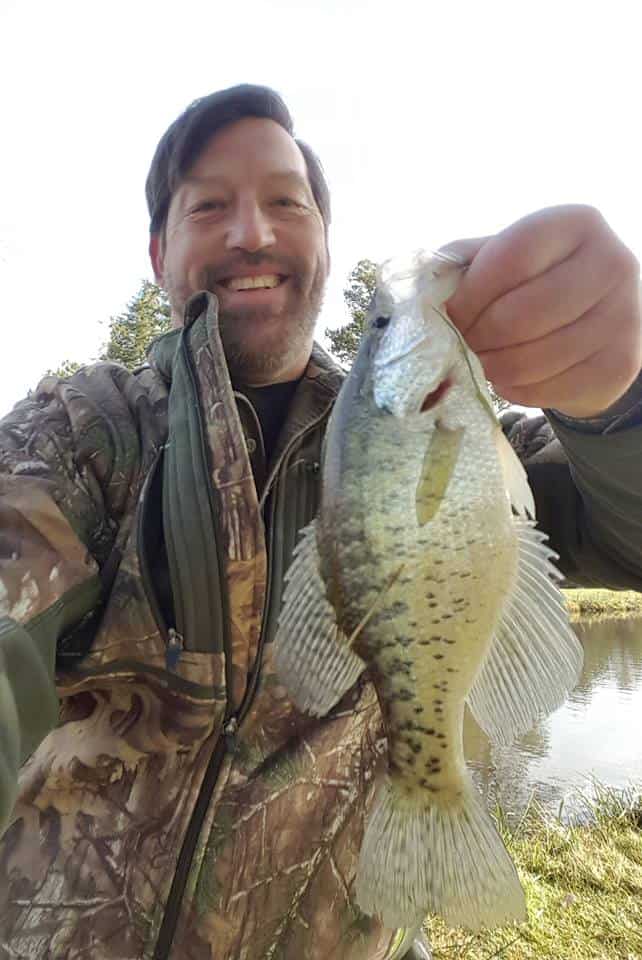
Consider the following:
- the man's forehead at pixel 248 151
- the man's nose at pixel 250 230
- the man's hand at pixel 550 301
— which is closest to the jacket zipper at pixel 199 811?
the man's hand at pixel 550 301

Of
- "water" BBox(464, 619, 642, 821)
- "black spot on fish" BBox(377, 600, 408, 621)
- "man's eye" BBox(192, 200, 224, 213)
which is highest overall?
"man's eye" BBox(192, 200, 224, 213)

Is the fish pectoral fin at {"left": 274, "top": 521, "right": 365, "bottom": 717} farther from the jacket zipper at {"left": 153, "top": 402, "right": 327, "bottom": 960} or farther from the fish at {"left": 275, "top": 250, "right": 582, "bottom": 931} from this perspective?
the jacket zipper at {"left": 153, "top": 402, "right": 327, "bottom": 960}

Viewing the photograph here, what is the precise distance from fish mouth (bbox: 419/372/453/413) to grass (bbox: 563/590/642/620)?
2135 centimetres

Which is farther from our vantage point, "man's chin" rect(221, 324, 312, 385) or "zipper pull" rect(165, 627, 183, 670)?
"man's chin" rect(221, 324, 312, 385)

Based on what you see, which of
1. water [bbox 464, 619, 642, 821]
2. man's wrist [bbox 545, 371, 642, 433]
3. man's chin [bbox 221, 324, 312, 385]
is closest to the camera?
man's wrist [bbox 545, 371, 642, 433]

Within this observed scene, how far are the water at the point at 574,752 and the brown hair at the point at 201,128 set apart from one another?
16.4 feet

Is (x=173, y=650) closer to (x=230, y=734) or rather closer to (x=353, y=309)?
(x=230, y=734)

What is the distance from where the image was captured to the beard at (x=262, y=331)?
2684mm

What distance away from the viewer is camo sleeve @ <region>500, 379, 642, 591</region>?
1.79 meters

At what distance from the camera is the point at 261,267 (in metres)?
2.75

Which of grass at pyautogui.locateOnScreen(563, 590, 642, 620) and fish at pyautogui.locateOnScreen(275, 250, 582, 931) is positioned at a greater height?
fish at pyautogui.locateOnScreen(275, 250, 582, 931)

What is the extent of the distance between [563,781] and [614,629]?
12025 mm

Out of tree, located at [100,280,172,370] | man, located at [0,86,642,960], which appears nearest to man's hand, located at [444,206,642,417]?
man, located at [0,86,642,960]

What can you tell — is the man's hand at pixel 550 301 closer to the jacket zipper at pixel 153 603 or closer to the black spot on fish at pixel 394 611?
the black spot on fish at pixel 394 611
